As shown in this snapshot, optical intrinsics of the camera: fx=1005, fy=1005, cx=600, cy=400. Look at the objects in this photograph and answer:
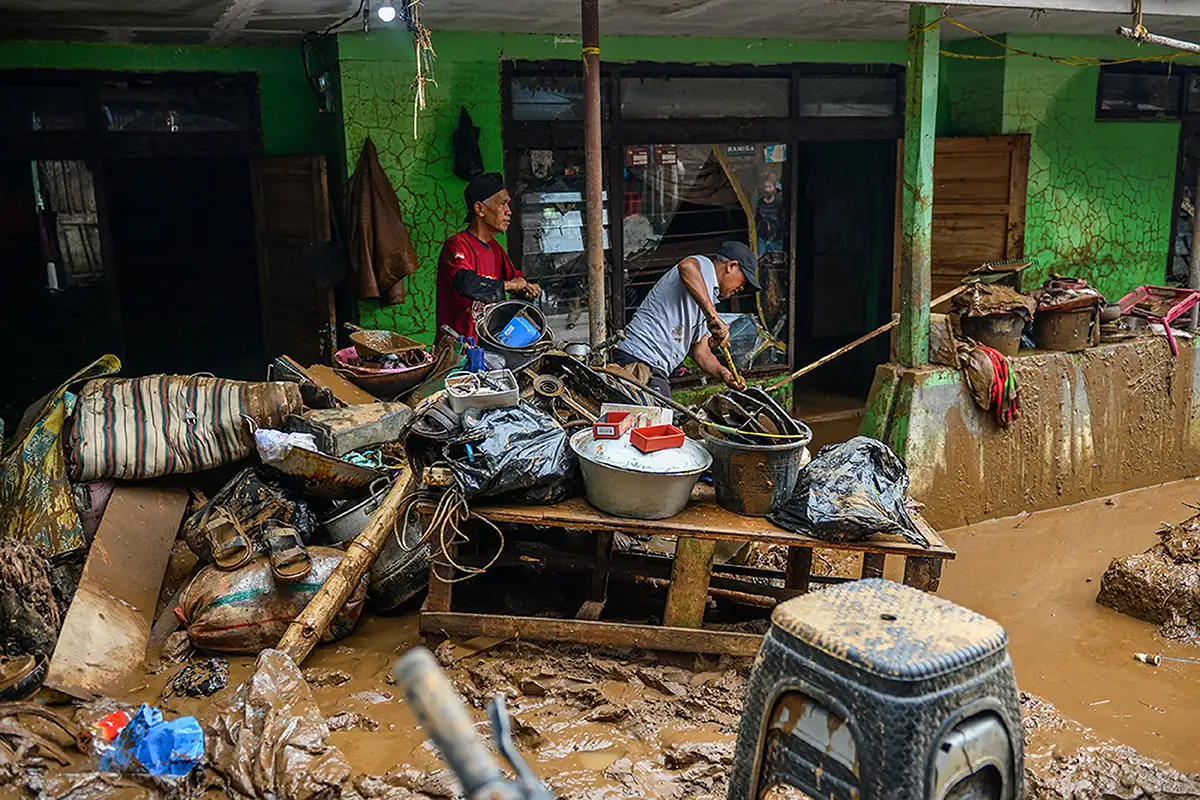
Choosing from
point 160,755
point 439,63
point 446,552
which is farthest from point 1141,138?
point 160,755

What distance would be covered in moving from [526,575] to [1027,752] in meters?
2.50

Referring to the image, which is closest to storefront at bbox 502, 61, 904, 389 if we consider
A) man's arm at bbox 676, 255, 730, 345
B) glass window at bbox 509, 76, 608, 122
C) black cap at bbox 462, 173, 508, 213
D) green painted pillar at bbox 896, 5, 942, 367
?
glass window at bbox 509, 76, 608, 122

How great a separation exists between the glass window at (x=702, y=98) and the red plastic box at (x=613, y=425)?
4.34 metres

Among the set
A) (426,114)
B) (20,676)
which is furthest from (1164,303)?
(20,676)

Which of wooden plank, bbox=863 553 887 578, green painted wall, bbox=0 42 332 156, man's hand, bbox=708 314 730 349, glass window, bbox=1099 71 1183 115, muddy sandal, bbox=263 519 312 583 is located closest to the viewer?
muddy sandal, bbox=263 519 312 583

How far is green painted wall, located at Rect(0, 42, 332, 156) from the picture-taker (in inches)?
285

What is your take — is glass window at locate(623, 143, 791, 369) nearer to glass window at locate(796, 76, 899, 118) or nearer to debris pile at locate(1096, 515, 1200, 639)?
glass window at locate(796, 76, 899, 118)

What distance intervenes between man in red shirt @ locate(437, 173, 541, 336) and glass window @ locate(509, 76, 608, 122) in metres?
1.59

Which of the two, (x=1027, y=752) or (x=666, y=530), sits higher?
(x=666, y=530)

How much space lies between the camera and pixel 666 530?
4449 millimetres

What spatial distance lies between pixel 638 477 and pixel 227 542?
209cm

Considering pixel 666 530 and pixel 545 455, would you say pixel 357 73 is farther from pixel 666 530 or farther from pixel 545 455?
pixel 666 530

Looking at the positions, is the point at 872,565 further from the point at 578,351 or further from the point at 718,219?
the point at 718,219

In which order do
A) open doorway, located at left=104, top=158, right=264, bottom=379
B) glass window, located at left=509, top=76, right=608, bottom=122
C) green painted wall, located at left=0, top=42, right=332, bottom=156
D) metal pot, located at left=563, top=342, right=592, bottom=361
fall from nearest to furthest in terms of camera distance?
1. metal pot, located at left=563, top=342, right=592, bottom=361
2. green painted wall, located at left=0, top=42, right=332, bottom=156
3. glass window, located at left=509, top=76, right=608, bottom=122
4. open doorway, located at left=104, top=158, right=264, bottom=379
